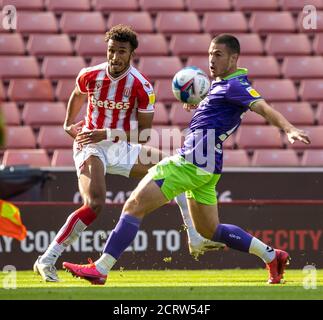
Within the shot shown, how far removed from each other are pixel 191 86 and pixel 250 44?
7105 mm

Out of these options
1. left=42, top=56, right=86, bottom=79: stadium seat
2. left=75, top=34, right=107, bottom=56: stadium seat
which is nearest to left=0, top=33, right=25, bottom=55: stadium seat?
left=42, top=56, right=86, bottom=79: stadium seat

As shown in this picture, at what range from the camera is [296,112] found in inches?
578

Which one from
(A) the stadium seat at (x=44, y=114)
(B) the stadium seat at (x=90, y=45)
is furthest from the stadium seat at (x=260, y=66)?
(A) the stadium seat at (x=44, y=114)

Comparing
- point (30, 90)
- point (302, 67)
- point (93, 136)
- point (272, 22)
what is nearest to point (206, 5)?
point (272, 22)

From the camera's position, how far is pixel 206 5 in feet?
51.9

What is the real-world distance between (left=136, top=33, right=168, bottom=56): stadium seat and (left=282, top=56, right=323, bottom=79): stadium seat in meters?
1.70

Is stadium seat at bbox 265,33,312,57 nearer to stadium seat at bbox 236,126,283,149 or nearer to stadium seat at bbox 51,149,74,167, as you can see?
stadium seat at bbox 236,126,283,149

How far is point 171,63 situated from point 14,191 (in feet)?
13.8

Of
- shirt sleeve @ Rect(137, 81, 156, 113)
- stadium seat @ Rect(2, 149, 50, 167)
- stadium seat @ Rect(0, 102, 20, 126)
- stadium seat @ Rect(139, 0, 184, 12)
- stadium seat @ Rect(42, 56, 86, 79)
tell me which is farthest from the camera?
stadium seat @ Rect(139, 0, 184, 12)

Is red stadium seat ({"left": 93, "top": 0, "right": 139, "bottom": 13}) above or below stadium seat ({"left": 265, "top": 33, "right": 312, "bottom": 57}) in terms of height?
above

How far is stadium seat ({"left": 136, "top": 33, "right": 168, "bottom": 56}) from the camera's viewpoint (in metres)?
15.2

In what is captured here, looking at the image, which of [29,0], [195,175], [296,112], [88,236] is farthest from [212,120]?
[29,0]

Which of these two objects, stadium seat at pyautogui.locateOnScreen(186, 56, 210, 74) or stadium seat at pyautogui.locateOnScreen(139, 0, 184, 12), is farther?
stadium seat at pyautogui.locateOnScreen(139, 0, 184, 12)

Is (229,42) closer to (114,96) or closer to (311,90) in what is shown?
(114,96)
